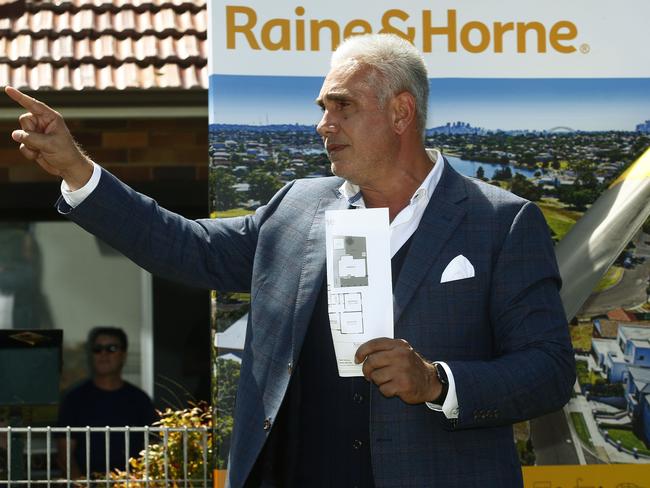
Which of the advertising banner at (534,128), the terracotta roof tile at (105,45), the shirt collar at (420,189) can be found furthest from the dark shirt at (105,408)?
the shirt collar at (420,189)

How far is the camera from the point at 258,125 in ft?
17.5

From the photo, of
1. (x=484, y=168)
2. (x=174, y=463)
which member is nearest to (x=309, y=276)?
(x=484, y=168)

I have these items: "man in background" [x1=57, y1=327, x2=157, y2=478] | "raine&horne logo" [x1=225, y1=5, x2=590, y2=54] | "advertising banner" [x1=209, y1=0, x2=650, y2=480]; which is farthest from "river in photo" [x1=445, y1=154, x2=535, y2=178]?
"man in background" [x1=57, y1=327, x2=157, y2=478]

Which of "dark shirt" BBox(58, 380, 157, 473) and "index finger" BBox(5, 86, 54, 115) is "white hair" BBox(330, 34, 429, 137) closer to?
"index finger" BBox(5, 86, 54, 115)

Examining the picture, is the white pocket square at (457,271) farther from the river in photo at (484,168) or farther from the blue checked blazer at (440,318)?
the river in photo at (484,168)

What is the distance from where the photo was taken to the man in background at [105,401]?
7066 millimetres

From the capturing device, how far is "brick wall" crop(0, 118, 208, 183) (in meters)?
7.47

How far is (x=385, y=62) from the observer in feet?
11.7

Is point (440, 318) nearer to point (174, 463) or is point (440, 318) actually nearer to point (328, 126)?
point (328, 126)

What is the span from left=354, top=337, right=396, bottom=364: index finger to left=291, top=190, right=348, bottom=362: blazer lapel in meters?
0.38

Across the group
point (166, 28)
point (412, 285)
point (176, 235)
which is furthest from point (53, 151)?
point (166, 28)

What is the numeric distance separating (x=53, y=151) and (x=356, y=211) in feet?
2.62

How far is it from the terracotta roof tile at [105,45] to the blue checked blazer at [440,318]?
3185mm

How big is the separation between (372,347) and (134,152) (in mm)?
4791
